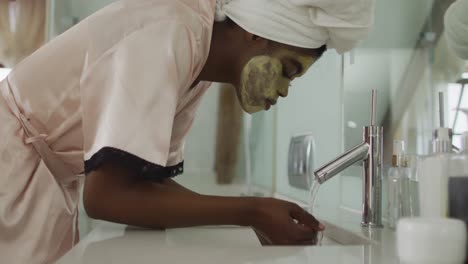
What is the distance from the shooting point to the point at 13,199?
763mm

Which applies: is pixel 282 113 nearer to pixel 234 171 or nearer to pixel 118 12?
pixel 234 171

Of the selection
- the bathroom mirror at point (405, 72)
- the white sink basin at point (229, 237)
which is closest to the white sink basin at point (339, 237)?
the white sink basin at point (229, 237)

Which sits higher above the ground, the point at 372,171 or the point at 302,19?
the point at 302,19

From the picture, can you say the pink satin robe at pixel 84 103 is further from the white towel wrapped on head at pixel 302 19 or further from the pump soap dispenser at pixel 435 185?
the pump soap dispenser at pixel 435 185

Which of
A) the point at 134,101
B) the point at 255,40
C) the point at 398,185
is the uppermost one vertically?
the point at 255,40

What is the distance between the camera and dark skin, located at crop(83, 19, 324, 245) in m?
0.66

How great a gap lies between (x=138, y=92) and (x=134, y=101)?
0.05ft

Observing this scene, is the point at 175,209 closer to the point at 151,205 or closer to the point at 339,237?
the point at 151,205

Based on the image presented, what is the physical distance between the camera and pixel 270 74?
34.3 inches

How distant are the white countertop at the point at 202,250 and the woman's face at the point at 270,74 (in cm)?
26

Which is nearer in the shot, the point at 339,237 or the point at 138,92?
the point at 138,92

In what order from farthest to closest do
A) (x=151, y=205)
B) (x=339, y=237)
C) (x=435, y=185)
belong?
1. (x=339, y=237)
2. (x=151, y=205)
3. (x=435, y=185)

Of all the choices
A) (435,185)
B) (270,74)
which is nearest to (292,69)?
(270,74)

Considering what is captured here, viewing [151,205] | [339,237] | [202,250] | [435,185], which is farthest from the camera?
[339,237]
